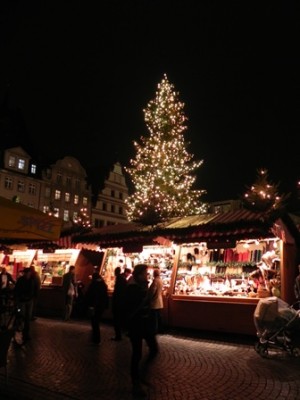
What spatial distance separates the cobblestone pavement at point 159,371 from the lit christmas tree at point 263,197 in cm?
344

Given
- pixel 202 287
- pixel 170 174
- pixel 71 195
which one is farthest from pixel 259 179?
pixel 71 195

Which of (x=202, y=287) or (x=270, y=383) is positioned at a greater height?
(x=202, y=287)

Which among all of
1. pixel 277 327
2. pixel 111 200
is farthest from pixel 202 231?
pixel 111 200

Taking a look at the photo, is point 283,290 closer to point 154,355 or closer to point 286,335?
point 286,335

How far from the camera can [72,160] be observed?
59062mm

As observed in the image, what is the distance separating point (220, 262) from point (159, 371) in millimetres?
5870

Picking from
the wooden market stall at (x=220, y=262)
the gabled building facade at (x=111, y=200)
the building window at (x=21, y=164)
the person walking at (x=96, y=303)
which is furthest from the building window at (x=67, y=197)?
the person walking at (x=96, y=303)

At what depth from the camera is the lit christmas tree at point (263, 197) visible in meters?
10.7

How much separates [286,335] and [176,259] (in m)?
5.13

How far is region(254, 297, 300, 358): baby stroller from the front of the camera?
29.3 ft

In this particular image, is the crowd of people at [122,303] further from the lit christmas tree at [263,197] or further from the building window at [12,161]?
the building window at [12,161]

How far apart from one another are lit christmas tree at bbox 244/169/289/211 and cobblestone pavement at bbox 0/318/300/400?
3.44 meters

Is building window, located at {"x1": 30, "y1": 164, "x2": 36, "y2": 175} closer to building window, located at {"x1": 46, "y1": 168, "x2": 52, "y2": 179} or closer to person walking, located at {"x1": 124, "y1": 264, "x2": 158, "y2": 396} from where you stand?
building window, located at {"x1": 46, "y1": 168, "x2": 52, "y2": 179}

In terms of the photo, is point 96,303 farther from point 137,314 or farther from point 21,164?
point 21,164
